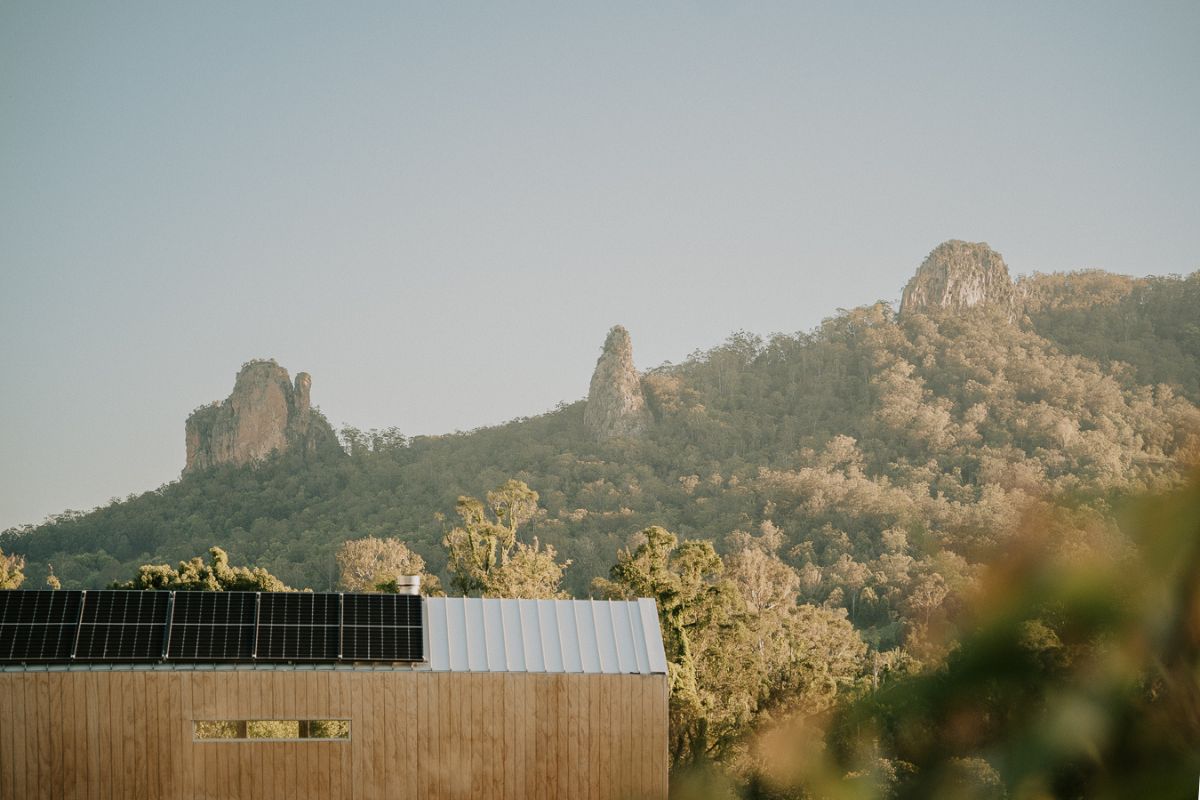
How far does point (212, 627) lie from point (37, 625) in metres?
1.45

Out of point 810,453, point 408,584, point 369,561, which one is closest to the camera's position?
point 408,584

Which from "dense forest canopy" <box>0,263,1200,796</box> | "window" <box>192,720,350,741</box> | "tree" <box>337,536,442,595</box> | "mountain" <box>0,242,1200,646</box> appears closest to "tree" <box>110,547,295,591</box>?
"dense forest canopy" <box>0,263,1200,796</box>

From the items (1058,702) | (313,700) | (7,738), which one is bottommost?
(1058,702)

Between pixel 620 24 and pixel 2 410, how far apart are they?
75.4ft

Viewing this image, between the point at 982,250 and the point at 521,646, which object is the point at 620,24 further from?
the point at 982,250

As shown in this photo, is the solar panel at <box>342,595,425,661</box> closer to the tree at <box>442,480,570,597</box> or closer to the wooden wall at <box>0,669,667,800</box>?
the wooden wall at <box>0,669,667,800</box>

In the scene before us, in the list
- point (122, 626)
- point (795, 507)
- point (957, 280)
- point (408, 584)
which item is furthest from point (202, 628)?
point (957, 280)

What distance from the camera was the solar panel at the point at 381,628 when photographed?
32.2 ft

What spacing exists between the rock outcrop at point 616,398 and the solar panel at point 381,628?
42.7m

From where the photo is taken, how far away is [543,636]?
10.2 meters

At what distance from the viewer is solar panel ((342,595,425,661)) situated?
32.2ft

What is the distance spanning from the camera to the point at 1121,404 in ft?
120

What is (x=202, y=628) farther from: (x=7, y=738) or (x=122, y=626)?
(x=7, y=738)

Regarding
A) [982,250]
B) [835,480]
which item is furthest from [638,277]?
[982,250]
